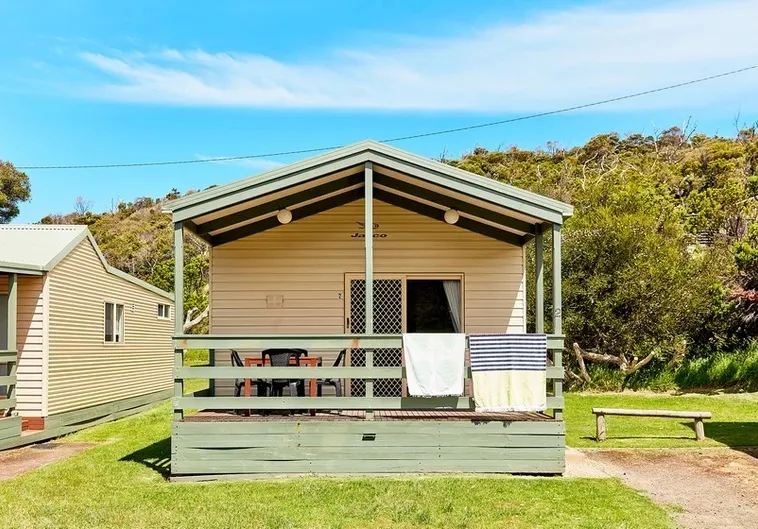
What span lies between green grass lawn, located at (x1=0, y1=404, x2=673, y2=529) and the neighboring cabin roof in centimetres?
436

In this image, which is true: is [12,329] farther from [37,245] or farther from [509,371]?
[509,371]

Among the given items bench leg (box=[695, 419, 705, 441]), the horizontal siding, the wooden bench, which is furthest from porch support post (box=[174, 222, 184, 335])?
bench leg (box=[695, 419, 705, 441])

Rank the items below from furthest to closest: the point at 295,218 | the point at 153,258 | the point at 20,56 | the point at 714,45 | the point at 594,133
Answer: the point at 594,133 → the point at 153,258 → the point at 20,56 → the point at 714,45 → the point at 295,218

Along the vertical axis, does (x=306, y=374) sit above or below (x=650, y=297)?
below

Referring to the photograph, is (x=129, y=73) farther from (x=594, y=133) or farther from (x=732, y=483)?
(x=732, y=483)

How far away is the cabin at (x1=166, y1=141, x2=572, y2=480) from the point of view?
6902 millimetres

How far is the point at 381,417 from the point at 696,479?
3258 mm

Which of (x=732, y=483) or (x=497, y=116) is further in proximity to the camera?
(x=497, y=116)

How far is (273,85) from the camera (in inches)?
1149

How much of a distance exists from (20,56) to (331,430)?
92.3 ft

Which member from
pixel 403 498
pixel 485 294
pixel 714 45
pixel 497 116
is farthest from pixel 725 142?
pixel 403 498

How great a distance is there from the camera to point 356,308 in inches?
376

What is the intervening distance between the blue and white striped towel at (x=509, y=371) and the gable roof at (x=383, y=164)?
143cm

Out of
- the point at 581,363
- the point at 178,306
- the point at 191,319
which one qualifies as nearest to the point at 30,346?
the point at 178,306
